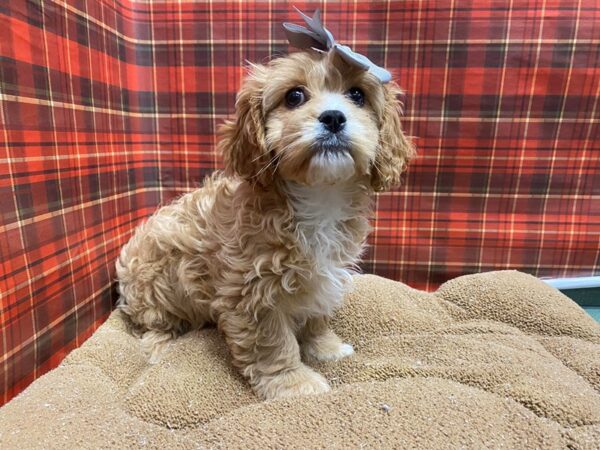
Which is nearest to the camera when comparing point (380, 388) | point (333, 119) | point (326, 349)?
point (333, 119)

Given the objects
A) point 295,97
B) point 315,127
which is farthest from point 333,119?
point 295,97

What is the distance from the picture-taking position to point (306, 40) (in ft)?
5.06

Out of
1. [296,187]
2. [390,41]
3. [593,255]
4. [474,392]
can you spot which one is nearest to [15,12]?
[296,187]

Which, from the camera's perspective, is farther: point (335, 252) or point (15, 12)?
point (335, 252)

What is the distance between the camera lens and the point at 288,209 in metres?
1.55

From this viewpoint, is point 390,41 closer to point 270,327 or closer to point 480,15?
point 480,15

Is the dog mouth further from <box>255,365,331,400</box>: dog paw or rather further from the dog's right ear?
<box>255,365,331,400</box>: dog paw

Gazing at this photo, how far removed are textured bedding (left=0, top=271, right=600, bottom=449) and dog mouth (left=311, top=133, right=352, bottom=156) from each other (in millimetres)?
762

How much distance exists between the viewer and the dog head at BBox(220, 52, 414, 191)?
1.36m

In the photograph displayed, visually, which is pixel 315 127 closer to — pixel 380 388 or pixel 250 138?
pixel 250 138

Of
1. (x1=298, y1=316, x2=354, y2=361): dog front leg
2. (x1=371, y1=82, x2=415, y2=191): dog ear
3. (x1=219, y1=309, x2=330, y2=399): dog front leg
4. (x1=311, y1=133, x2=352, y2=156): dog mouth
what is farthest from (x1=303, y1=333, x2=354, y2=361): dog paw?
(x1=311, y1=133, x2=352, y2=156): dog mouth

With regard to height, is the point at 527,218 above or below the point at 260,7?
below

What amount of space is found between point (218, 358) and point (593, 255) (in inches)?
83.1

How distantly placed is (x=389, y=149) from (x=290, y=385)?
897 mm
